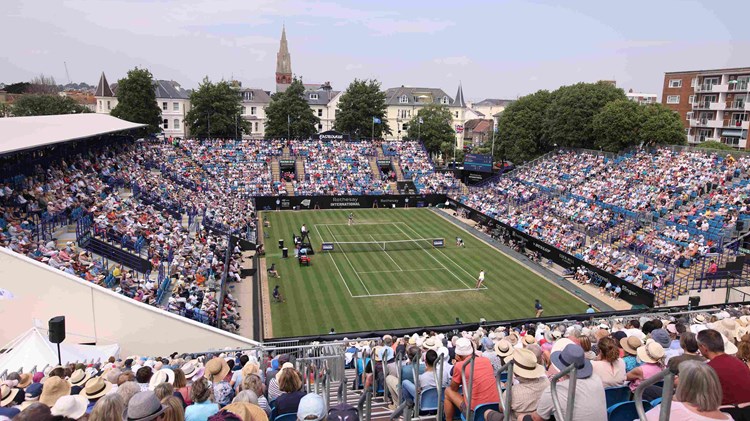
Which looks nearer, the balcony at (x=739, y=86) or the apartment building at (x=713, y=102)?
the balcony at (x=739, y=86)

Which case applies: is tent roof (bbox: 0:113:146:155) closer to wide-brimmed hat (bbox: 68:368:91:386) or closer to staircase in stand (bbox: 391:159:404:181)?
wide-brimmed hat (bbox: 68:368:91:386)

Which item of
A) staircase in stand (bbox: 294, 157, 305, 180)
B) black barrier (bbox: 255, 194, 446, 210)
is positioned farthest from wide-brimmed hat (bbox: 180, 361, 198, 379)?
staircase in stand (bbox: 294, 157, 305, 180)

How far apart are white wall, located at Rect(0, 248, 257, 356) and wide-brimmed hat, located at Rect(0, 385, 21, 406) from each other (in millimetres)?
8703

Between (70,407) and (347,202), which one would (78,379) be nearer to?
(70,407)

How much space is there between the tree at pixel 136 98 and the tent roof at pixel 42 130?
3137 centimetres

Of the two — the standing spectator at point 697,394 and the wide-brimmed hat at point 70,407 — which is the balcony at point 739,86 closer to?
the standing spectator at point 697,394

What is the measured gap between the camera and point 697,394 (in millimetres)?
4434

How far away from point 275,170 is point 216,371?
179 feet

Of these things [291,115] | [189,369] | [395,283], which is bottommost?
[395,283]

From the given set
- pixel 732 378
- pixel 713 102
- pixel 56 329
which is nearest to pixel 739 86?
pixel 713 102

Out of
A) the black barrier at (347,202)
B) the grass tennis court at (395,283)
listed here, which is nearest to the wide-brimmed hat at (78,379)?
the grass tennis court at (395,283)

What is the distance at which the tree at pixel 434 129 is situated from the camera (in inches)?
3469

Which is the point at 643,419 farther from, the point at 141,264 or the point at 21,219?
the point at 21,219

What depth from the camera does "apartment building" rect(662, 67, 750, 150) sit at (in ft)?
217
